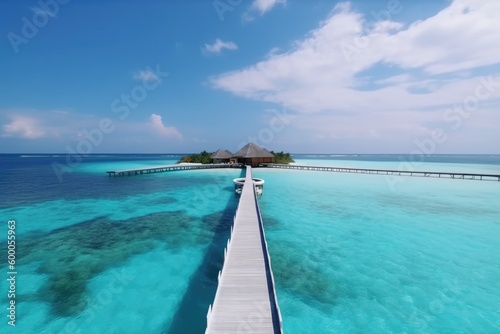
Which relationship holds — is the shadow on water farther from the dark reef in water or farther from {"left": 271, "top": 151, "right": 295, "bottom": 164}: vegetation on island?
{"left": 271, "top": 151, "right": 295, "bottom": 164}: vegetation on island

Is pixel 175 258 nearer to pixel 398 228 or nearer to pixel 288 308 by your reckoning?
pixel 288 308

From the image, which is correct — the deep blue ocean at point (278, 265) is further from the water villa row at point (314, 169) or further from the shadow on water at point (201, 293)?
the water villa row at point (314, 169)

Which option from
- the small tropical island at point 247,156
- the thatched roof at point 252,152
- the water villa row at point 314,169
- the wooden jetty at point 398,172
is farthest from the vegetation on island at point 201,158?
the wooden jetty at point 398,172

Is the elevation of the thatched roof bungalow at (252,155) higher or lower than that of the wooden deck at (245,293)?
higher

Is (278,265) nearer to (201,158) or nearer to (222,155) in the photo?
(222,155)

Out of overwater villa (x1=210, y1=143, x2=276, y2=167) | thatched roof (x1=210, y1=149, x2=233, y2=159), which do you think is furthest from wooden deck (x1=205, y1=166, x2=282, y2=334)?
thatched roof (x1=210, y1=149, x2=233, y2=159)

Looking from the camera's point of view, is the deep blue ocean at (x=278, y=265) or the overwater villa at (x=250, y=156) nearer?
the deep blue ocean at (x=278, y=265)

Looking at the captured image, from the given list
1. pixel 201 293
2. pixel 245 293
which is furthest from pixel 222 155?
pixel 245 293
